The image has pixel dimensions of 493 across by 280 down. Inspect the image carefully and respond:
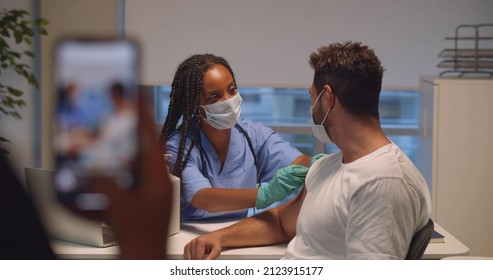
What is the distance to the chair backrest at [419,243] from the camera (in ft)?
3.30

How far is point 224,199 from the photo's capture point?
1.51 meters

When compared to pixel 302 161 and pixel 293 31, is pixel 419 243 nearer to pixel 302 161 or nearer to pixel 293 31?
pixel 302 161

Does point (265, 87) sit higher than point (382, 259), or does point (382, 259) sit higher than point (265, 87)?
point (265, 87)

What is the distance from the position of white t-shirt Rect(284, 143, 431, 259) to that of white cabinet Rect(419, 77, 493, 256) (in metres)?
1.19

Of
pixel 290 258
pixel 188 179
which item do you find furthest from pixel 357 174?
pixel 188 179

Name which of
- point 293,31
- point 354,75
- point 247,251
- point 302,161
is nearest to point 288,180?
point 247,251

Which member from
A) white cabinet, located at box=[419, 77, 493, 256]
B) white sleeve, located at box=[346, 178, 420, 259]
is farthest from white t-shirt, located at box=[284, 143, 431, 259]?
white cabinet, located at box=[419, 77, 493, 256]

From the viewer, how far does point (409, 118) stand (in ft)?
8.34

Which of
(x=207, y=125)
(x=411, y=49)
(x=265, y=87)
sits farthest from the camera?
(x=265, y=87)

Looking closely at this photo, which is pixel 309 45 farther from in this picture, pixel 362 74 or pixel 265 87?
pixel 362 74

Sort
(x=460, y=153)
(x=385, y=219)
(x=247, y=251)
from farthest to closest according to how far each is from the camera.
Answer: (x=460, y=153), (x=247, y=251), (x=385, y=219)

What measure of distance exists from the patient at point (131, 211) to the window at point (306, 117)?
2083mm

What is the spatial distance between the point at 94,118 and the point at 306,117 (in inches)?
99.8

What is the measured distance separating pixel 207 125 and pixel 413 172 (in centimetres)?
80
